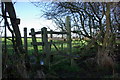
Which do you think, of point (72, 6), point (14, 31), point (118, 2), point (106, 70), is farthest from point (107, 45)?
point (14, 31)

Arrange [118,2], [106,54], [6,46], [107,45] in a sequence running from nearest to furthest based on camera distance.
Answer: [6,46] → [106,54] → [107,45] → [118,2]

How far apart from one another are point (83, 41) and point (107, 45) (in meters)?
1.29

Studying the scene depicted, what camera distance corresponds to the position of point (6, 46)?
3.07 metres

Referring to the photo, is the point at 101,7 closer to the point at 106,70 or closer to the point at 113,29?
the point at 113,29

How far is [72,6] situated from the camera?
5285 mm

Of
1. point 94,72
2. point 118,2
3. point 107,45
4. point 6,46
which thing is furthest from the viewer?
point 118,2

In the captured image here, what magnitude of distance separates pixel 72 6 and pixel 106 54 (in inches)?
83.7

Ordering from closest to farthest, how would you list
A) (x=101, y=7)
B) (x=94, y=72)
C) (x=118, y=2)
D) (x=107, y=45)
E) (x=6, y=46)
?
1. (x=6, y=46)
2. (x=94, y=72)
3. (x=107, y=45)
4. (x=118, y=2)
5. (x=101, y=7)

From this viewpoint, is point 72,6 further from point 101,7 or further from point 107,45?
point 107,45

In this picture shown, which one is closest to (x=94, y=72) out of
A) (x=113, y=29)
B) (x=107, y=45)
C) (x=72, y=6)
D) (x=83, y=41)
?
(x=107, y=45)

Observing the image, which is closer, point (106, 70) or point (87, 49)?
point (106, 70)

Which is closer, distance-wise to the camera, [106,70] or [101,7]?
[106,70]

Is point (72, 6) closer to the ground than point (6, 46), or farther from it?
farther from it

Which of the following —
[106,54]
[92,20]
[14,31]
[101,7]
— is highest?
[101,7]
